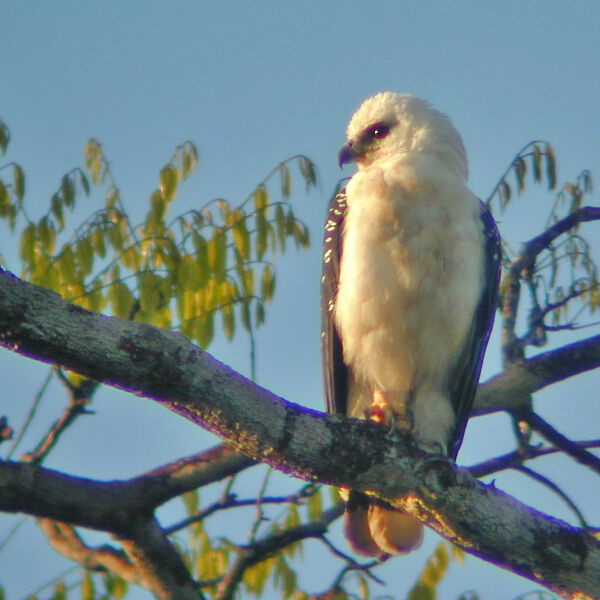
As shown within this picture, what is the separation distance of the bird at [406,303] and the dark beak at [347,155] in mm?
318

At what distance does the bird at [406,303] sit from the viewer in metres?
4.05

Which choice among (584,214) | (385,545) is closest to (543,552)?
(385,545)

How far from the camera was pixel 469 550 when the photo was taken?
9.74 feet

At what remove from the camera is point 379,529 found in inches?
159

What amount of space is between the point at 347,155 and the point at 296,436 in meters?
2.59

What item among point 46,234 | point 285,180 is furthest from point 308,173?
point 46,234

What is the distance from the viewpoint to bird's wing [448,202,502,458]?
4.37 meters

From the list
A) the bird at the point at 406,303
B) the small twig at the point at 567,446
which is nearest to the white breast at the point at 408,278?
the bird at the point at 406,303

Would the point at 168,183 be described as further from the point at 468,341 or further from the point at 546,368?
the point at 546,368

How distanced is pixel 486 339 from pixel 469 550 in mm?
1701

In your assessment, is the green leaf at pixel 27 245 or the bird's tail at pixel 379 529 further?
the green leaf at pixel 27 245

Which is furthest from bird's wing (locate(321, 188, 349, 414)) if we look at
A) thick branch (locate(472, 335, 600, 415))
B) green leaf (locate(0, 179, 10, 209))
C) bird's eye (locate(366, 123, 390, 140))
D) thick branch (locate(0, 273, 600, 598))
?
green leaf (locate(0, 179, 10, 209))

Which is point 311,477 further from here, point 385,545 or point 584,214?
point 584,214

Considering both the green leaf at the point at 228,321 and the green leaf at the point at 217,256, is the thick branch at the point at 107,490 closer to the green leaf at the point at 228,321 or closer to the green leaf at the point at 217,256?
the green leaf at the point at 228,321
